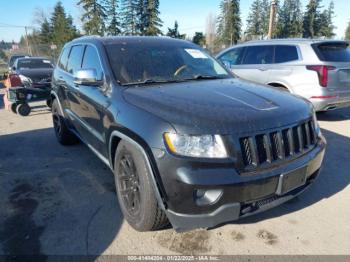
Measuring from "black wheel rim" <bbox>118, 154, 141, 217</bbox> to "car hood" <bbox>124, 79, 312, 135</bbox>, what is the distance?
1.85 feet

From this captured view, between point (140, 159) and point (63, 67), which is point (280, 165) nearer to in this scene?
point (140, 159)

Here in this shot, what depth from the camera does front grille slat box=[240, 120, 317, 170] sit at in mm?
2473

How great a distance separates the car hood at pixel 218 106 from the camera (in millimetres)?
2468

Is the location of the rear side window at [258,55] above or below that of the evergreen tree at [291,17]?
below

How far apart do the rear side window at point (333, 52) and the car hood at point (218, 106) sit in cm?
371

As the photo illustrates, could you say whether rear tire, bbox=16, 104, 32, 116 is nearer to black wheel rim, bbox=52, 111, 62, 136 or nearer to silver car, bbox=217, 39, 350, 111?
black wheel rim, bbox=52, 111, 62, 136

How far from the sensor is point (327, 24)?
72688 millimetres

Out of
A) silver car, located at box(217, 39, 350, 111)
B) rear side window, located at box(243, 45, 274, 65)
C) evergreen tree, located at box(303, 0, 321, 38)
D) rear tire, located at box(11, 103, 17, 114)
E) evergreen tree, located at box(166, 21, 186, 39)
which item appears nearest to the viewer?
silver car, located at box(217, 39, 350, 111)

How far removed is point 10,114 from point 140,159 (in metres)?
8.04

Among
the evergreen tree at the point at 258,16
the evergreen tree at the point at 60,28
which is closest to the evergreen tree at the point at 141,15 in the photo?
the evergreen tree at the point at 60,28

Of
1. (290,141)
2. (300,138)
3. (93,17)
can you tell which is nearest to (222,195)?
(290,141)

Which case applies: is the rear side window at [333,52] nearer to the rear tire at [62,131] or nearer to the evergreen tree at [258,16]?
the rear tire at [62,131]

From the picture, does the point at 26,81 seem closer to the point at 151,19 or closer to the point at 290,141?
the point at 290,141

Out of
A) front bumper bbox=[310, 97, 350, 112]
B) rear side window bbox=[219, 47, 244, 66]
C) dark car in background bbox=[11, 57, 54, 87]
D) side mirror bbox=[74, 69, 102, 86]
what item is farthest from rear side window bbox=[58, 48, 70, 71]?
front bumper bbox=[310, 97, 350, 112]
